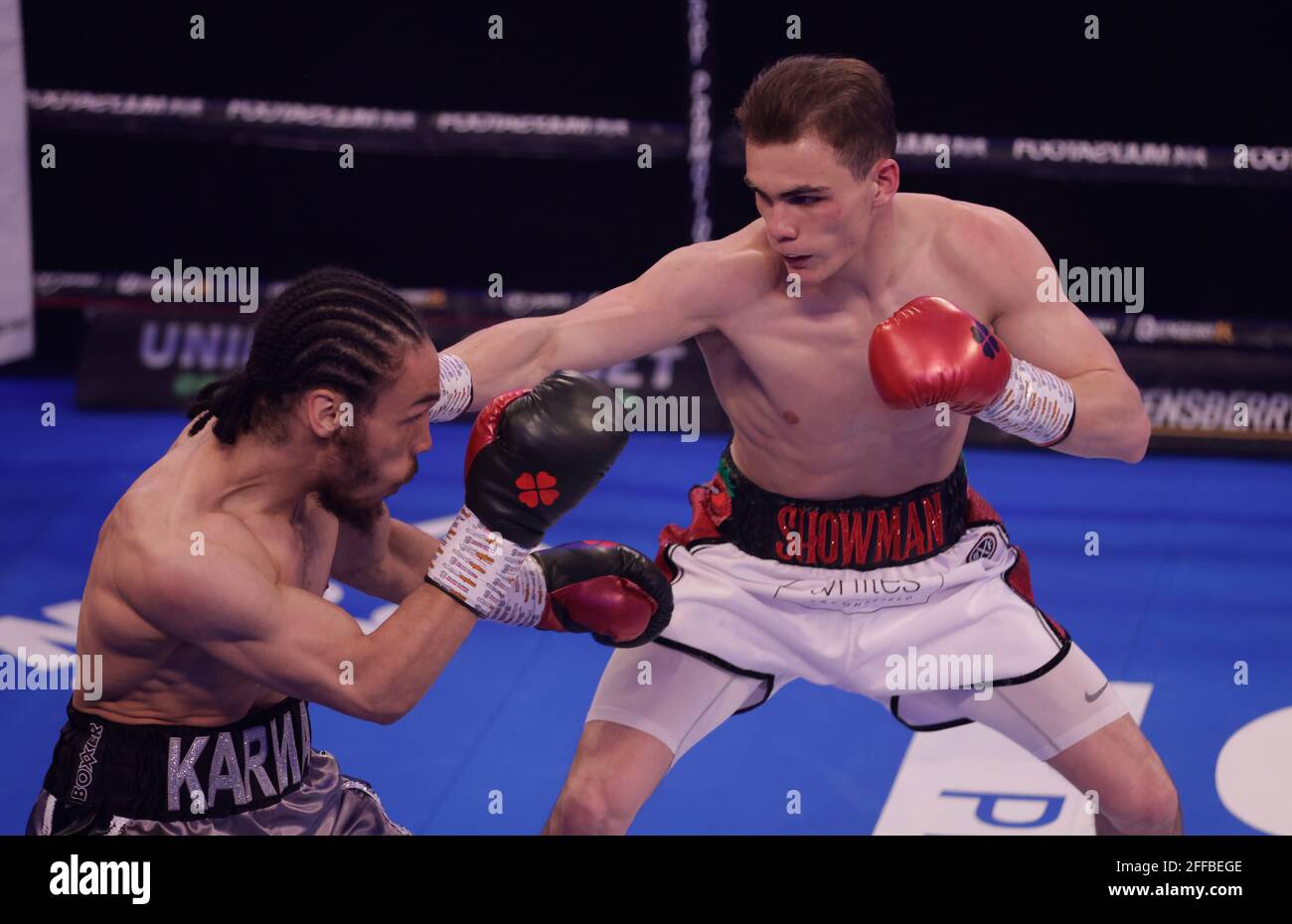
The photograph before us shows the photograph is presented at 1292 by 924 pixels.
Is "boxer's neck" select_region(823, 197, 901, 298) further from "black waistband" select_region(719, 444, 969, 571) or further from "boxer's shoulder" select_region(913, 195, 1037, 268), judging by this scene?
"black waistband" select_region(719, 444, 969, 571)

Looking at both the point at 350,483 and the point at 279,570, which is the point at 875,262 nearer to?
the point at 350,483

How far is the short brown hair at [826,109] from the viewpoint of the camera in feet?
10.7

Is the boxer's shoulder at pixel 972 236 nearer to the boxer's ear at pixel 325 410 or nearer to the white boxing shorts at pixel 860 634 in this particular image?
the white boxing shorts at pixel 860 634

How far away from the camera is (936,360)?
3184mm

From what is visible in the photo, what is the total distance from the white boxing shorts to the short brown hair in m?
0.76

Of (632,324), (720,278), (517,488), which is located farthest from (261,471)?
(720,278)

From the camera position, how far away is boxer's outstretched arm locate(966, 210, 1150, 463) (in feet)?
11.6

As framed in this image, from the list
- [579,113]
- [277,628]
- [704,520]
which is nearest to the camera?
[277,628]

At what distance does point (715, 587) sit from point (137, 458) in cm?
402

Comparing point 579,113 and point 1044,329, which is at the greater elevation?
point 579,113

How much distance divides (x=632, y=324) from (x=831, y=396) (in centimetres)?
45

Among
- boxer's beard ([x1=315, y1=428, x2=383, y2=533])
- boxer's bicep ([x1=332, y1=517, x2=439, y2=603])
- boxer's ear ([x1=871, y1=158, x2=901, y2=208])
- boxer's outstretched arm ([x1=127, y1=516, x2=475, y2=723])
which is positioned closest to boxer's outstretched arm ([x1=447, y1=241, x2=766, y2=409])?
boxer's ear ([x1=871, y1=158, x2=901, y2=208])

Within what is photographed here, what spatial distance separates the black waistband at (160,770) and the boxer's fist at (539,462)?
0.58m

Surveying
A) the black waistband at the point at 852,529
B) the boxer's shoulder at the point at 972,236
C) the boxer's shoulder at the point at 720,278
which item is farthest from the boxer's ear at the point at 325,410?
the boxer's shoulder at the point at 972,236
